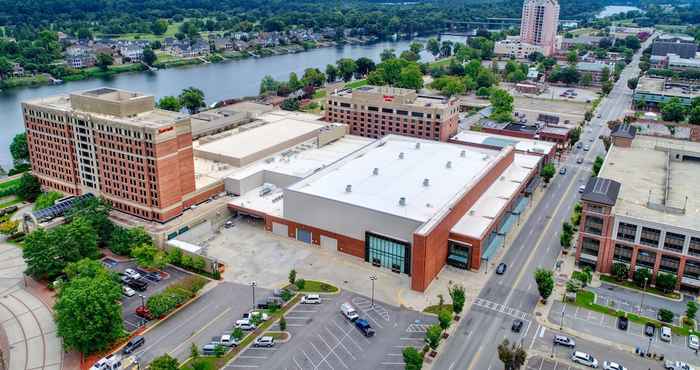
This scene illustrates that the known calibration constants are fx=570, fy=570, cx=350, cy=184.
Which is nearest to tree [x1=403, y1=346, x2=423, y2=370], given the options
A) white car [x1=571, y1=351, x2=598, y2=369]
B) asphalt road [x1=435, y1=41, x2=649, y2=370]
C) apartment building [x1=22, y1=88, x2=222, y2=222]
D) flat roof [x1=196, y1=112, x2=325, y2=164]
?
asphalt road [x1=435, y1=41, x2=649, y2=370]

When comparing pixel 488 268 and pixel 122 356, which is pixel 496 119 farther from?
pixel 122 356

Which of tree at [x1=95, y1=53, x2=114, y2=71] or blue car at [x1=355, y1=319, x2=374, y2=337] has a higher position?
tree at [x1=95, y1=53, x2=114, y2=71]

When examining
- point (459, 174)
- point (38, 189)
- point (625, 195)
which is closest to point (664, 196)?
point (625, 195)

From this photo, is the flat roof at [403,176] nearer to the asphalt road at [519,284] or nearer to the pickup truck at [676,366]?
the asphalt road at [519,284]

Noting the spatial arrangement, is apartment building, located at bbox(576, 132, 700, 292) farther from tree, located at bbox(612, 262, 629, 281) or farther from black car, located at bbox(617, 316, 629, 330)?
black car, located at bbox(617, 316, 629, 330)

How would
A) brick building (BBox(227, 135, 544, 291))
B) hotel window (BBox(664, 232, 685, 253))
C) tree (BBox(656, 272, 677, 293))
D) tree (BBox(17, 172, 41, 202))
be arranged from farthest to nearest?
tree (BBox(17, 172, 41, 202)) < brick building (BBox(227, 135, 544, 291)) < hotel window (BBox(664, 232, 685, 253)) < tree (BBox(656, 272, 677, 293))

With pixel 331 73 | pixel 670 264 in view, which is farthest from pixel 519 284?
pixel 331 73
